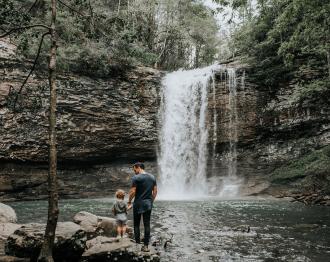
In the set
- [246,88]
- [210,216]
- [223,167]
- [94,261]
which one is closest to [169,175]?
[223,167]

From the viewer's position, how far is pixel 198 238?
9.16 meters

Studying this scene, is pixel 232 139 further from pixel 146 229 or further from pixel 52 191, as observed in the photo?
pixel 52 191

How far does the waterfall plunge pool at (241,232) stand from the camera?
7457mm

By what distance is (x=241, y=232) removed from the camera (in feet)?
32.2

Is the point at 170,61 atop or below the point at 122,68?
atop

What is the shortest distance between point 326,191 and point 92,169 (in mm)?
14084

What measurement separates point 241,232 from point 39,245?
17.5 feet

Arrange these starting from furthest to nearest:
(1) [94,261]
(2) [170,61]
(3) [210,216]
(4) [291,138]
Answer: (2) [170,61] < (4) [291,138] < (3) [210,216] < (1) [94,261]

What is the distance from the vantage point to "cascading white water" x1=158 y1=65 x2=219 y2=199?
80.4 ft

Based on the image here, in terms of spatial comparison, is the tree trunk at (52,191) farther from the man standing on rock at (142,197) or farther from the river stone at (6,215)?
the river stone at (6,215)

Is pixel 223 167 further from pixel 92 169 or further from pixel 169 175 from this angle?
Result: pixel 92 169

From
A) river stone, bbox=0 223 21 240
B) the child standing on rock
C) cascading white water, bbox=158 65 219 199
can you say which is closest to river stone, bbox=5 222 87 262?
the child standing on rock

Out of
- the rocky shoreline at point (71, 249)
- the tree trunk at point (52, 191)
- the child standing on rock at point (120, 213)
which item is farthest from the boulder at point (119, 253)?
the child standing on rock at point (120, 213)

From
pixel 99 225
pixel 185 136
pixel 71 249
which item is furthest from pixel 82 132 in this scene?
pixel 71 249
